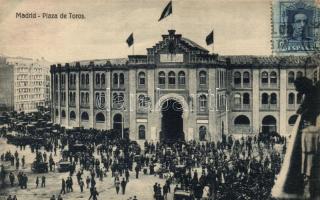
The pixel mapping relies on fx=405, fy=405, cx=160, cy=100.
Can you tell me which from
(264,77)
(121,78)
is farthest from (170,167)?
(264,77)

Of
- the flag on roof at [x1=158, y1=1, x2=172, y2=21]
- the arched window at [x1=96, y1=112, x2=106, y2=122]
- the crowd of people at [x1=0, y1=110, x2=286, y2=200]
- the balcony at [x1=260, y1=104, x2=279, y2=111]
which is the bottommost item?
the crowd of people at [x1=0, y1=110, x2=286, y2=200]

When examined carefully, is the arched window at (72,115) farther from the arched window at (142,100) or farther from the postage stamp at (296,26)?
the postage stamp at (296,26)

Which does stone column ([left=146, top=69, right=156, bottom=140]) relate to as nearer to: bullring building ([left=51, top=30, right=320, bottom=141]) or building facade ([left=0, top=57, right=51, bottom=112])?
bullring building ([left=51, top=30, right=320, bottom=141])

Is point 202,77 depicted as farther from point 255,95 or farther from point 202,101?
point 255,95

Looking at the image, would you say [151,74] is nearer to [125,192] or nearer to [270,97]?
[270,97]

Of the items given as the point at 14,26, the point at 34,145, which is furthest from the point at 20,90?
the point at 14,26

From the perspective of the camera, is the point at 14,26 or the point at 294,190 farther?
the point at 14,26

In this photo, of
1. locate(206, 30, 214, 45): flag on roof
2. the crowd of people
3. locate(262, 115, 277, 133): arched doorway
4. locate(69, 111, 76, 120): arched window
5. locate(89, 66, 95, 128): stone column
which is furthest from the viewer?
locate(69, 111, 76, 120): arched window

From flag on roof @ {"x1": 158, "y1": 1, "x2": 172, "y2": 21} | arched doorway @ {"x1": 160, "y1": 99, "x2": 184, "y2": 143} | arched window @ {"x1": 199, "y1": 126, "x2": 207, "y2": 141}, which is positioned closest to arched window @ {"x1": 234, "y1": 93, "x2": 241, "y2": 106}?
arched window @ {"x1": 199, "y1": 126, "x2": 207, "y2": 141}
